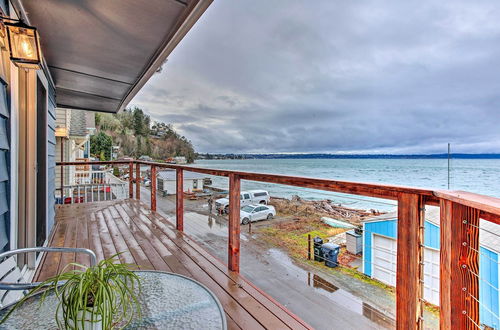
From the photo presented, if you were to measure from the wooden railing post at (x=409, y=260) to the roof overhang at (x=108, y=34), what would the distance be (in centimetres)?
174

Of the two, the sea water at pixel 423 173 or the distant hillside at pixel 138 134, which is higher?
the distant hillside at pixel 138 134

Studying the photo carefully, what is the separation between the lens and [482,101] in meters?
18.0

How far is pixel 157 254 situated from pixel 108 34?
2.18 metres

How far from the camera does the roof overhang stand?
1.76m

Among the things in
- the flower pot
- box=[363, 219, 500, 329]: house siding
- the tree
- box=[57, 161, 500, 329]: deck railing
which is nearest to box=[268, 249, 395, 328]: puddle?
box=[363, 219, 500, 329]: house siding

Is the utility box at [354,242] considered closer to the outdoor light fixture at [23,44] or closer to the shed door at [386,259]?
the shed door at [386,259]

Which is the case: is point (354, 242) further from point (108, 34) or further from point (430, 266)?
point (108, 34)

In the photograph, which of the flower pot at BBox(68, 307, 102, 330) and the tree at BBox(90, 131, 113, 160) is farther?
the tree at BBox(90, 131, 113, 160)

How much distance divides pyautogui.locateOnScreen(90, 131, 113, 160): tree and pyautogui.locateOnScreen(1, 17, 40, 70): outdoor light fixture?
91.2 feet

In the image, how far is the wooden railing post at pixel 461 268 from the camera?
32.5 inches

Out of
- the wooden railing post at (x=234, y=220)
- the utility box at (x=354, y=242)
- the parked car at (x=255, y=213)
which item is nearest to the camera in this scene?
the wooden railing post at (x=234, y=220)

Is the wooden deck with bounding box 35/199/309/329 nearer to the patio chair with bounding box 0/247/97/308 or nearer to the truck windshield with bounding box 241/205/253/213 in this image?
the patio chair with bounding box 0/247/97/308

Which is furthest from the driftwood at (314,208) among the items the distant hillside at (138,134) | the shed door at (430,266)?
the distant hillside at (138,134)

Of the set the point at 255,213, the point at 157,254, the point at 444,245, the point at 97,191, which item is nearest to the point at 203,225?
the point at 255,213
